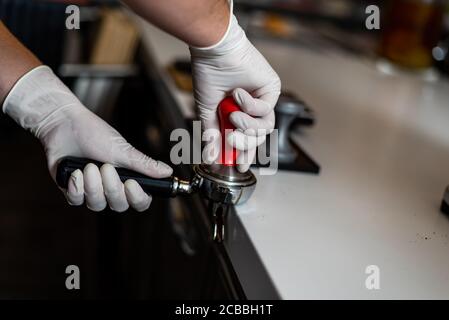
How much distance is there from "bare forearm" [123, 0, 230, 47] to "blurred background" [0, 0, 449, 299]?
34 cm

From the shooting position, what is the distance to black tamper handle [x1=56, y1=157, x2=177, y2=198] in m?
0.61

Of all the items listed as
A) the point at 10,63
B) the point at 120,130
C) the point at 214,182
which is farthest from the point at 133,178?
the point at 120,130

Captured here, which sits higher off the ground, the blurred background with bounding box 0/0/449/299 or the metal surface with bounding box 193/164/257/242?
the metal surface with bounding box 193/164/257/242

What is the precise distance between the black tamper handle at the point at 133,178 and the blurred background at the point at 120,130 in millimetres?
242

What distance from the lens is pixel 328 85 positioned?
1.35 m

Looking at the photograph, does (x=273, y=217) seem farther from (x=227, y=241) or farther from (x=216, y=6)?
(x=216, y=6)

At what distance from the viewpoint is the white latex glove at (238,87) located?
610 mm

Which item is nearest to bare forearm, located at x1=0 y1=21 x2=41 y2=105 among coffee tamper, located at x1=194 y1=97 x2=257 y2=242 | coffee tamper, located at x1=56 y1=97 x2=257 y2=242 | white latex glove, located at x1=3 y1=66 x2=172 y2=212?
white latex glove, located at x1=3 y1=66 x2=172 y2=212

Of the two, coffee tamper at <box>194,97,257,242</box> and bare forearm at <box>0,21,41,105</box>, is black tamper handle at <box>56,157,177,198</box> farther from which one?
bare forearm at <box>0,21,41,105</box>

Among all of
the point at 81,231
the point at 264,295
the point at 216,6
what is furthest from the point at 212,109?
the point at 81,231

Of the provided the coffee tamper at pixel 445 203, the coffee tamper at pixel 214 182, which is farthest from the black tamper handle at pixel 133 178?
the coffee tamper at pixel 445 203

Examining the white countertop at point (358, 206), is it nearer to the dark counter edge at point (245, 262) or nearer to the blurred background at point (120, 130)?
the dark counter edge at point (245, 262)

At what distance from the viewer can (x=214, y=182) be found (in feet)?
1.97
